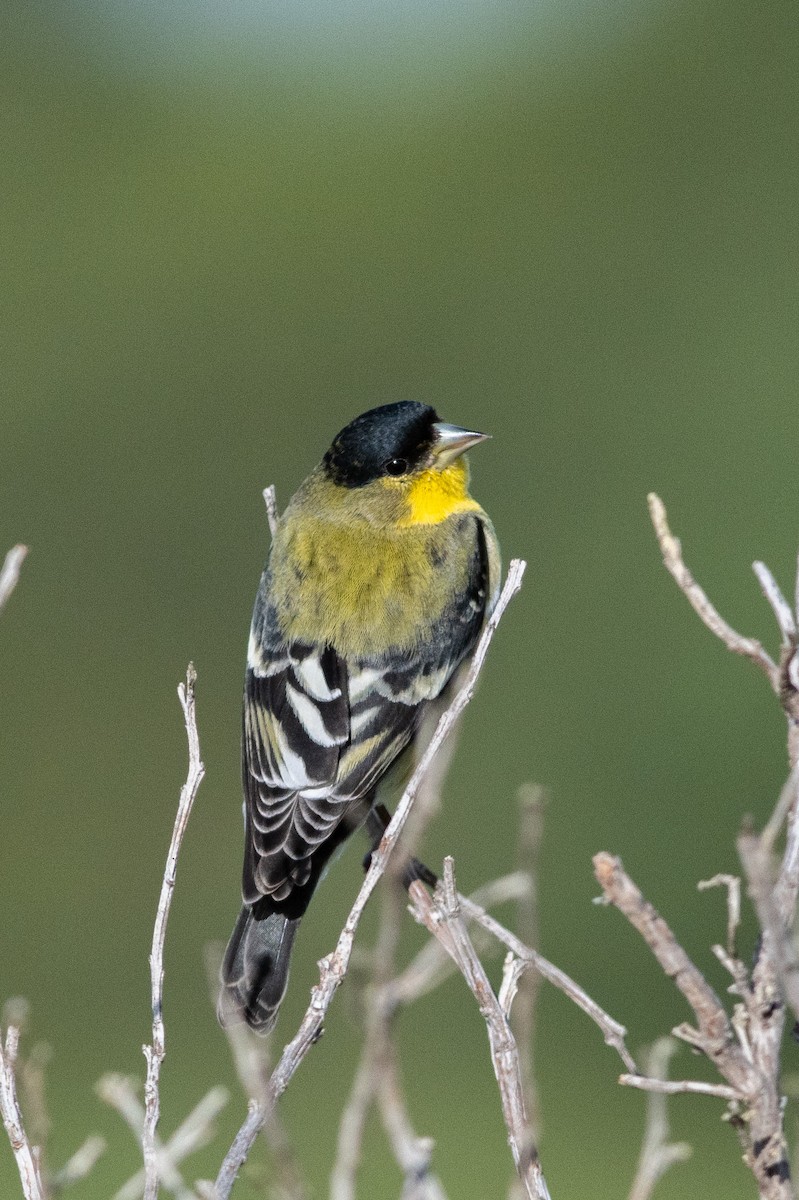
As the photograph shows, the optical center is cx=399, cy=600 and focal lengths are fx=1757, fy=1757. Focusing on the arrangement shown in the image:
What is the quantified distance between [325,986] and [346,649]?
1.86 metres

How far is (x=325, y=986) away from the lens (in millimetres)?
2420

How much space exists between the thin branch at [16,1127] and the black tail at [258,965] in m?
1.25

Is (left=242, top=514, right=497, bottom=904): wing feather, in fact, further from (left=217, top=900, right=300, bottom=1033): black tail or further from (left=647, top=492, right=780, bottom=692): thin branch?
(left=647, top=492, right=780, bottom=692): thin branch

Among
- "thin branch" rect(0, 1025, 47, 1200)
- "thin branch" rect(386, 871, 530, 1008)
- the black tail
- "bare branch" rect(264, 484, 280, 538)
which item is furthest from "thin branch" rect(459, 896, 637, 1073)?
"bare branch" rect(264, 484, 280, 538)

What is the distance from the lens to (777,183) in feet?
53.4

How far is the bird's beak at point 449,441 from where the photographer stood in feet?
15.3

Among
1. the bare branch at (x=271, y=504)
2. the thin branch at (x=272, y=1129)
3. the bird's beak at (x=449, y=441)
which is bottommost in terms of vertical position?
the thin branch at (x=272, y=1129)

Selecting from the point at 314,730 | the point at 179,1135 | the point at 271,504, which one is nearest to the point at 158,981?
the point at 179,1135

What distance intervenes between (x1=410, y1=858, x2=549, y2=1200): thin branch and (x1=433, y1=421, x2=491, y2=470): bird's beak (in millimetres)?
2211

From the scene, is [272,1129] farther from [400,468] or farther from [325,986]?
[400,468]

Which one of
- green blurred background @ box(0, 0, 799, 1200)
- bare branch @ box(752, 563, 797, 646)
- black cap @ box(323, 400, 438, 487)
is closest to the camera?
bare branch @ box(752, 563, 797, 646)

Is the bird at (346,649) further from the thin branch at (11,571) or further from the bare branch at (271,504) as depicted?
the thin branch at (11,571)

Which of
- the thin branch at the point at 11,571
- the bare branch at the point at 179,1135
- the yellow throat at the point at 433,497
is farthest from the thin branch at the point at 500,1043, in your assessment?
the yellow throat at the point at 433,497

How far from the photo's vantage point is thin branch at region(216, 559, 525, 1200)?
7.14ft
